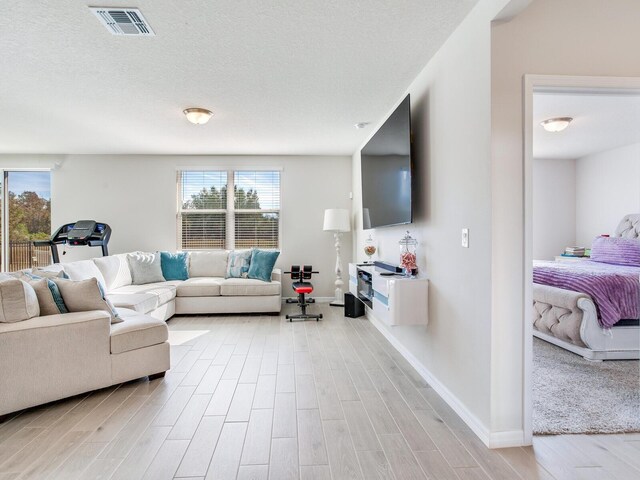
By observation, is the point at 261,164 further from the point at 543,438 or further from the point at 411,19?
the point at 543,438

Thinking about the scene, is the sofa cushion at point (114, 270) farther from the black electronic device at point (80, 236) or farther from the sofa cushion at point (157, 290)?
the black electronic device at point (80, 236)

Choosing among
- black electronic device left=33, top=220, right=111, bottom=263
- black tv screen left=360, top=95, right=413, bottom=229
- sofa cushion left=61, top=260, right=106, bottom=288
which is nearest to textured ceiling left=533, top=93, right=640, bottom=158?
black tv screen left=360, top=95, right=413, bottom=229

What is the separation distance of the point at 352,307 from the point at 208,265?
7.85 feet

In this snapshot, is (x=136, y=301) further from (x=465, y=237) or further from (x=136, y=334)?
(x=465, y=237)

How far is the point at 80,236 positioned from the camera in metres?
5.23

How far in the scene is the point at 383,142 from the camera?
139 inches

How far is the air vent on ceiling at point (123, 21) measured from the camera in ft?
7.05

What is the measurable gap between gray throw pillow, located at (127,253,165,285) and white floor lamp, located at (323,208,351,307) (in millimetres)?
2602

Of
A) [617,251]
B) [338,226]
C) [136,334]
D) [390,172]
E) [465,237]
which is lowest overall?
[136,334]

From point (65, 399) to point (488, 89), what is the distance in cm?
341

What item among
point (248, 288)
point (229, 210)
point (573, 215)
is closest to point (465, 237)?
point (248, 288)

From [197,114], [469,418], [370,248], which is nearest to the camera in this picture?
[469,418]

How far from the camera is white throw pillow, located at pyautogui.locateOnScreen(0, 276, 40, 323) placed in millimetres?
2342

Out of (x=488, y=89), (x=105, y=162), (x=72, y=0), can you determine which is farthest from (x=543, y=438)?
(x=105, y=162)
